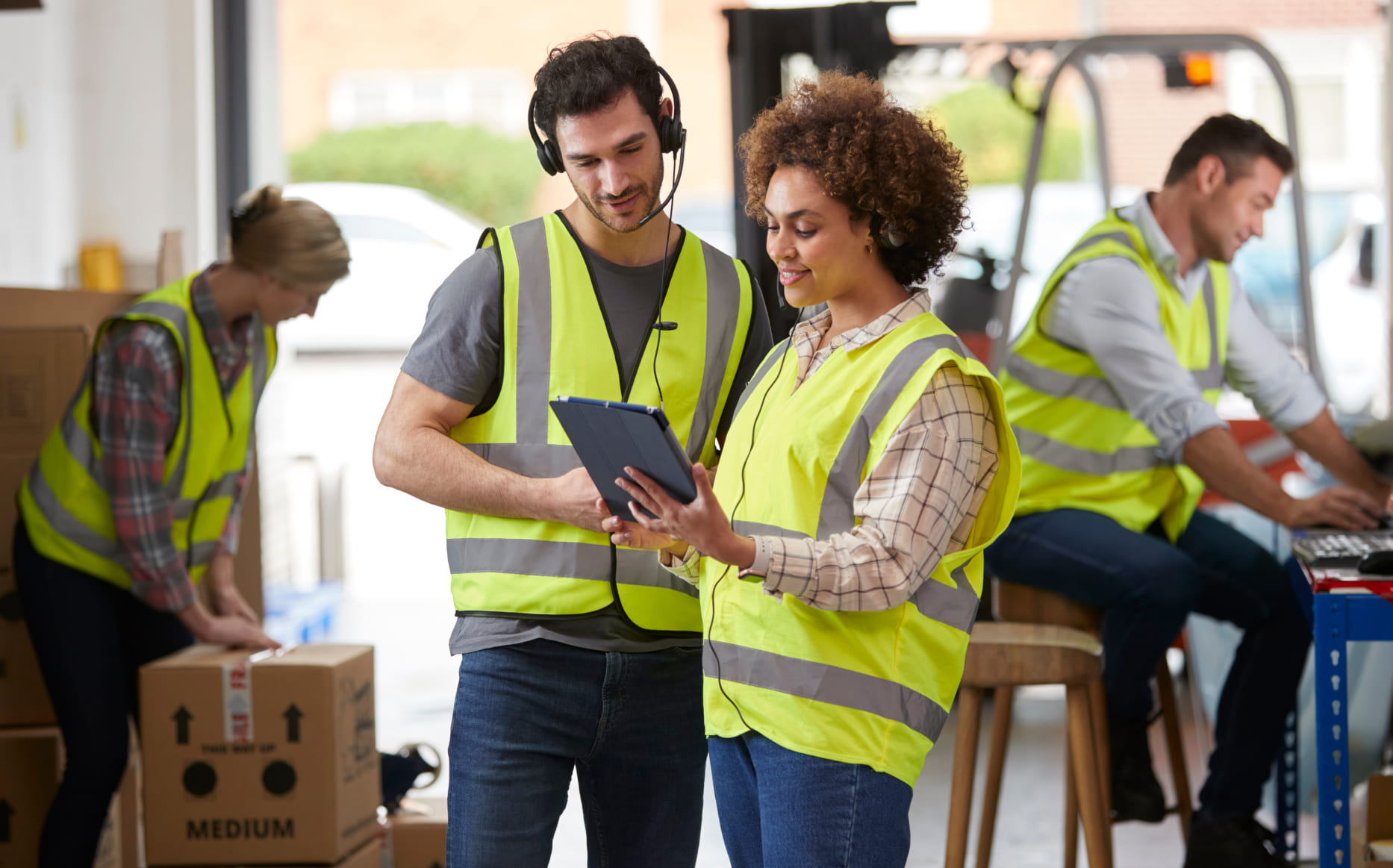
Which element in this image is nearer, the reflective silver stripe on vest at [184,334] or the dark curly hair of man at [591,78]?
the dark curly hair of man at [591,78]

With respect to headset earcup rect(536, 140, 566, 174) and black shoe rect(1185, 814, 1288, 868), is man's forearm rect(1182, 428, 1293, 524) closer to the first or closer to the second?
black shoe rect(1185, 814, 1288, 868)

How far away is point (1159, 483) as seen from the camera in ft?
9.43

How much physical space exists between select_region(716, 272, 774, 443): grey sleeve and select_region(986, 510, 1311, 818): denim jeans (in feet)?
3.60

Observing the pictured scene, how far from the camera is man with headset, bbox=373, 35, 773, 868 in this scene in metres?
1.72

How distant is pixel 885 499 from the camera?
4.85 ft

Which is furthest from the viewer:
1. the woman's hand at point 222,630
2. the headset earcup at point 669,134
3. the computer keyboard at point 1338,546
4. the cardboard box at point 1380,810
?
the woman's hand at point 222,630

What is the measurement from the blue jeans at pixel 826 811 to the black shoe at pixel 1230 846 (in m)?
1.52

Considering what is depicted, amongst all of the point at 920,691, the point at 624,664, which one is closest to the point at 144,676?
the point at 624,664

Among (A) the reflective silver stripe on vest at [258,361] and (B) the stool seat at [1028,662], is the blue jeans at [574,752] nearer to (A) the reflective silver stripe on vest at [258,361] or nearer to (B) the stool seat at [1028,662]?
(B) the stool seat at [1028,662]

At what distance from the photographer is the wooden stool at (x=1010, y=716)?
8.98 ft

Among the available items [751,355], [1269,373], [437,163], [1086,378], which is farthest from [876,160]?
[437,163]

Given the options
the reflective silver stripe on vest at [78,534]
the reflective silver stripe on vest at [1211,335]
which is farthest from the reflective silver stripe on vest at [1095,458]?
the reflective silver stripe on vest at [78,534]

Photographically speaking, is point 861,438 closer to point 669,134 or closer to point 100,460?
point 669,134

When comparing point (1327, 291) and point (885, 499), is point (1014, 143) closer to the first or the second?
point (1327, 291)
